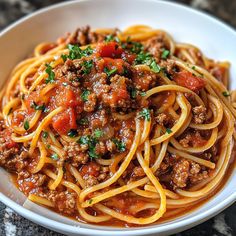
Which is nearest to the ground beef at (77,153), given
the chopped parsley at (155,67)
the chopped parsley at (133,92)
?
the chopped parsley at (133,92)

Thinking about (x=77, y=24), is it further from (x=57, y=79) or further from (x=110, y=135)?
(x=110, y=135)

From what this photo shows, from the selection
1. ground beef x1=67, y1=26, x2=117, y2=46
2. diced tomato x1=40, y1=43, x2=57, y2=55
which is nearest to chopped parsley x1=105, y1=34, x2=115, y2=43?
ground beef x1=67, y1=26, x2=117, y2=46

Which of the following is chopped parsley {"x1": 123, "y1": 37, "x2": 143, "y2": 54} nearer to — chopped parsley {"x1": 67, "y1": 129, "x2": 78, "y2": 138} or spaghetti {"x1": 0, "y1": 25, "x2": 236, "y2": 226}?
spaghetti {"x1": 0, "y1": 25, "x2": 236, "y2": 226}

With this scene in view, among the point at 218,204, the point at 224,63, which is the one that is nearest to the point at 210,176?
the point at 218,204

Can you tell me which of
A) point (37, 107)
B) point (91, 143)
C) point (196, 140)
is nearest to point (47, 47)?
point (37, 107)

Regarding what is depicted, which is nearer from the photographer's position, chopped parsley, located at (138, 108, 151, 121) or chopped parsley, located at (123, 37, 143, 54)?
chopped parsley, located at (138, 108, 151, 121)

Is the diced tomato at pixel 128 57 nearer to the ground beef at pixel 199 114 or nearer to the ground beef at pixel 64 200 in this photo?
the ground beef at pixel 199 114

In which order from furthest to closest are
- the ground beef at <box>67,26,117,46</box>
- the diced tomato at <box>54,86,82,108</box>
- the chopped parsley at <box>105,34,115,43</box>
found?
the ground beef at <box>67,26,117,46</box> < the chopped parsley at <box>105,34,115,43</box> < the diced tomato at <box>54,86,82,108</box>

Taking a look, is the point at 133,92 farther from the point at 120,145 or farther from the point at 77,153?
the point at 77,153
